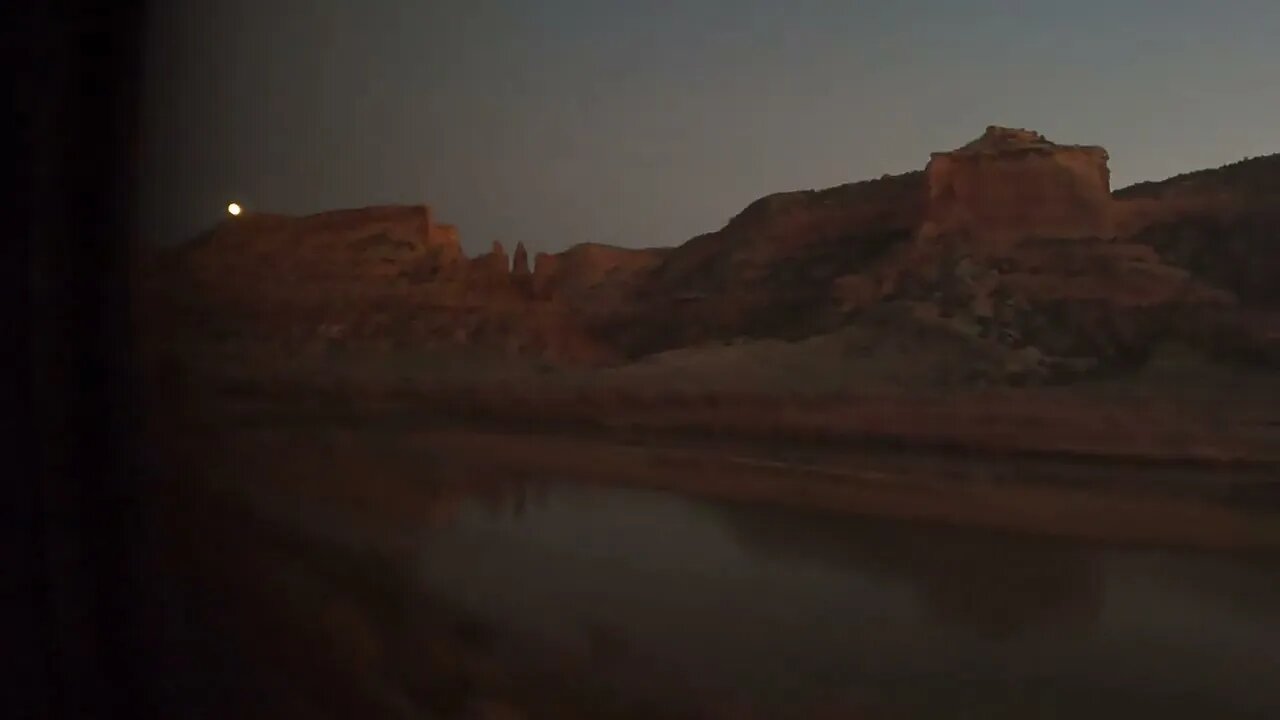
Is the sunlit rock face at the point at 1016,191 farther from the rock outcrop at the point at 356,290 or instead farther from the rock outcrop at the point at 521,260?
the rock outcrop at the point at 521,260

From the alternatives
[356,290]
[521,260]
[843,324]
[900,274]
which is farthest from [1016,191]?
[356,290]

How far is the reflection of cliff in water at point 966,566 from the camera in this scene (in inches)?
65.5

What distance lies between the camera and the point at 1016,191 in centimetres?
181

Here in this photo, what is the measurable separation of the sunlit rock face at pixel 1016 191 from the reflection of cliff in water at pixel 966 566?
548 millimetres

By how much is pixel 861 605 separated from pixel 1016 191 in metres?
0.81

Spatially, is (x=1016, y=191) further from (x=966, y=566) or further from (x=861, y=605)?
(x=861, y=605)

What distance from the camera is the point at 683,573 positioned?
2.09 metres

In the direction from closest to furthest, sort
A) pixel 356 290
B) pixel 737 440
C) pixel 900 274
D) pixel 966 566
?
pixel 966 566
pixel 900 274
pixel 737 440
pixel 356 290

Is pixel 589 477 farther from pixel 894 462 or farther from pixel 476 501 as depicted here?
pixel 894 462

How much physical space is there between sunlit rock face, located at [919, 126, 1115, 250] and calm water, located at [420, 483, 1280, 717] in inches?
21.8

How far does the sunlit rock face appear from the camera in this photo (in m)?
1.75

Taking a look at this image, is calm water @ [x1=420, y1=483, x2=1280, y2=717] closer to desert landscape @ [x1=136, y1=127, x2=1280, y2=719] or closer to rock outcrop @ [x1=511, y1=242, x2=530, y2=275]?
desert landscape @ [x1=136, y1=127, x2=1280, y2=719]

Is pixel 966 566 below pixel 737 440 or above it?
below

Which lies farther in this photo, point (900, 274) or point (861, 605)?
point (900, 274)
